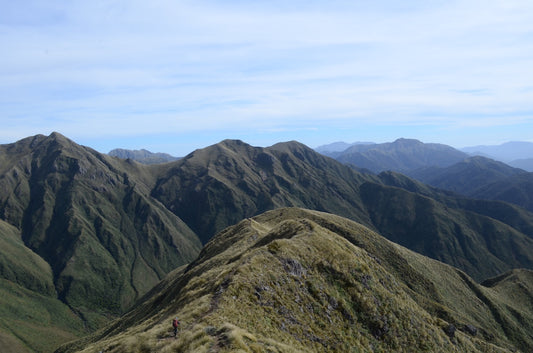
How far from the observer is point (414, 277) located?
11444 cm

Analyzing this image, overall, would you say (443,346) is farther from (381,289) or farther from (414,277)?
(414,277)

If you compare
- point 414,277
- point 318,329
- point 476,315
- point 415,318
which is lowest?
point 476,315

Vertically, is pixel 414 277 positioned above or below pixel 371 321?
below

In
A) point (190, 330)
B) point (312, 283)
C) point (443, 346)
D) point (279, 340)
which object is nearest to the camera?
point (190, 330)

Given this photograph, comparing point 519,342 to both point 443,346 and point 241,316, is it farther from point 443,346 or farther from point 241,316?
point 241,316

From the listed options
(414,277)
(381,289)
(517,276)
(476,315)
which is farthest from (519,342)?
(381,289)

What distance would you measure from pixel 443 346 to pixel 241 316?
4117 cm

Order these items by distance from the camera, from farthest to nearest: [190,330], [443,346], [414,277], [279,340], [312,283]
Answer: [414,277], [443,346], [312,283], [279,340], [190,330]

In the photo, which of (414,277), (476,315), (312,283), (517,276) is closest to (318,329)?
(312,283)

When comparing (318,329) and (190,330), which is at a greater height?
(190,330)

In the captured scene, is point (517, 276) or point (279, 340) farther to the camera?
point (517, 276)

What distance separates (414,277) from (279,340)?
95.5 metres

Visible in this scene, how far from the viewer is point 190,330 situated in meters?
32.0

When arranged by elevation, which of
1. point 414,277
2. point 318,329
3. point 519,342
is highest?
point 318,329
